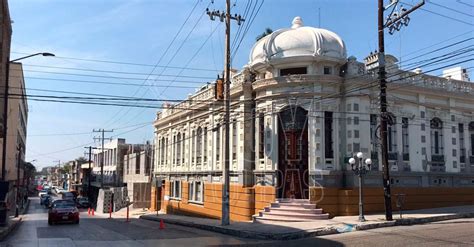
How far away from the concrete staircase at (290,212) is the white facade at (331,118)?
3.79 ft

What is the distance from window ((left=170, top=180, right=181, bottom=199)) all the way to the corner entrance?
15.8 meters

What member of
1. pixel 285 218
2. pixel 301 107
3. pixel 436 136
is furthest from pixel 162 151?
pixel 436 136

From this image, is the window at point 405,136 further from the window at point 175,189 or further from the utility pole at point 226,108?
the window at point 175,189

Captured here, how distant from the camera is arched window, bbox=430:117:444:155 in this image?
92.7 feet

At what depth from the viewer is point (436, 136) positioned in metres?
28.4

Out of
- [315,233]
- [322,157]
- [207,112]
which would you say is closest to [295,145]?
[322,157]

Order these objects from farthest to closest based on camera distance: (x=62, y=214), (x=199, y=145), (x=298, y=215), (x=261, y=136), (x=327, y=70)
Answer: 1. (x=199, y=145)
2. (x=62, y=214)
3. (x=261, y=136)
4. (x=327, y=70)
5. (x=298, y=215)

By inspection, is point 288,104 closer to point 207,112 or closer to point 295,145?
point 295,145

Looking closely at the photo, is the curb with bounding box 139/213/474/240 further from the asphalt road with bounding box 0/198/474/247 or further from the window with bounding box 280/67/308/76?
the window with bounding box 280/67/308/76

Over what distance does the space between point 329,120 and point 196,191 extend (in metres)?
14.0

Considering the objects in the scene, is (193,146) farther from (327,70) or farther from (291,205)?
(327,70)

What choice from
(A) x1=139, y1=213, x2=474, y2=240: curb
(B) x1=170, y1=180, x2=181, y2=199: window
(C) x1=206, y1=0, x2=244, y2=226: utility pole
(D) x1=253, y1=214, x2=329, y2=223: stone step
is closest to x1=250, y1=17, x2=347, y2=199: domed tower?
(D) x1=253, y1=214, x2=329, y2=223: stone step

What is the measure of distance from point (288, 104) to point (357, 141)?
13.2 ft

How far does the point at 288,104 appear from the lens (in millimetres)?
25609
